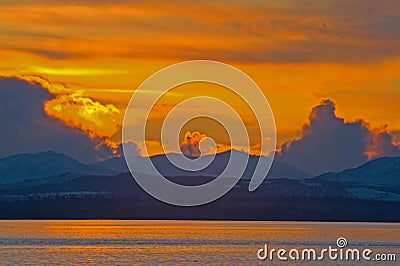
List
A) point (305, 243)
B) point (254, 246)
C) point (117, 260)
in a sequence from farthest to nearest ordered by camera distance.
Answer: point (305, 243)
point (254, 246)
point (117, 260)

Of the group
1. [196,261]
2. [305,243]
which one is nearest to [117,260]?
[196,261]

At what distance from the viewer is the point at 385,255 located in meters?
134

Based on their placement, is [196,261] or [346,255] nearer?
[196,261]

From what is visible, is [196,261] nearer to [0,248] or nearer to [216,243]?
[0,248]

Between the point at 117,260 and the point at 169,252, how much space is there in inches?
742

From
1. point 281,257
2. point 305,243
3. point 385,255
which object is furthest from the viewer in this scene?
point 305,243

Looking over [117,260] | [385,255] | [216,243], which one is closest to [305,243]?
[216,243]

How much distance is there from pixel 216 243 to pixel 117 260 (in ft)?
154

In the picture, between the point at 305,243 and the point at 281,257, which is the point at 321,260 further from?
the point at 305,243

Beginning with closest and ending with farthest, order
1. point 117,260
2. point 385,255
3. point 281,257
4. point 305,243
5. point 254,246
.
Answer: point 117,260, point 281,257, point 385,255, point 254,246, point 305,243

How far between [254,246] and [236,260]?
110ft

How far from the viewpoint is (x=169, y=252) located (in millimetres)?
134625

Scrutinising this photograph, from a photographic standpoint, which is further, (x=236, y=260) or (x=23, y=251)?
(x=23, y=251)

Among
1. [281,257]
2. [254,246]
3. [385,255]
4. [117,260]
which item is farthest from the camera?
[254,246]
